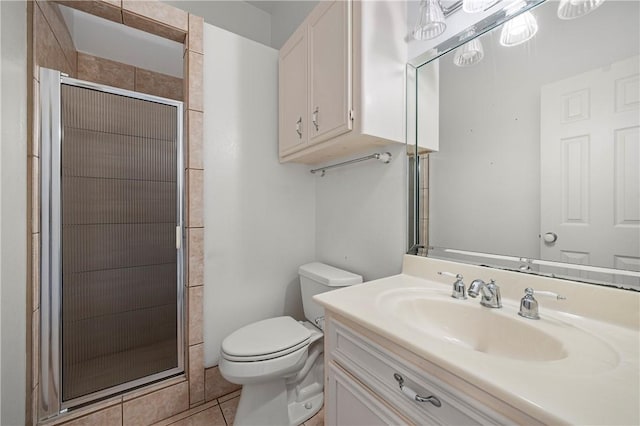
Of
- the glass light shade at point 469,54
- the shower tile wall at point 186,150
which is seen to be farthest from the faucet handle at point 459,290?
the shower tile wall at point 186,150

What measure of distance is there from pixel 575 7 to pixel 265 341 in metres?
1.64

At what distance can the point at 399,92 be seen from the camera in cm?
119

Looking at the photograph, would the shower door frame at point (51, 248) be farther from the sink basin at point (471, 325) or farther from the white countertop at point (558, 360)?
the sink basin at point (471, 325)

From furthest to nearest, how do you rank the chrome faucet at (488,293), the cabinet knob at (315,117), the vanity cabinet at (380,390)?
the cabinet knob at (315,117), the chrome faucet at (488,293), the vanity cabinet at (380,390)

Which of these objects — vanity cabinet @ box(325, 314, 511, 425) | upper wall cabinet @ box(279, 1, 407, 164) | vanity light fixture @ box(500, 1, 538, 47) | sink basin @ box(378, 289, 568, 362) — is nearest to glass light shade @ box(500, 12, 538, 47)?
vanity light fixture @ box(500, 1, 538, 47)

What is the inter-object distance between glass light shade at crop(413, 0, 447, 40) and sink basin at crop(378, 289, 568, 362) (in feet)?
3.38

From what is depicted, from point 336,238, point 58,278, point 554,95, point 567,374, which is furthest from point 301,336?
point 554,95

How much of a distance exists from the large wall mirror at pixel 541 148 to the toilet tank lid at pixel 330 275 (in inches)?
15.0

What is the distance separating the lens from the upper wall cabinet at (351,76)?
1.07 m

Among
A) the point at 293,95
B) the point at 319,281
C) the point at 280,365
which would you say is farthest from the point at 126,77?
the point at 280,365

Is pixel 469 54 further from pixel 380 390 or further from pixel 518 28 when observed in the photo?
pixel 380 390

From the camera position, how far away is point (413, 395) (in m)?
0.60

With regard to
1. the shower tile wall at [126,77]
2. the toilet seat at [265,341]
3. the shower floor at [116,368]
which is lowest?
the shower floor at [116,368]

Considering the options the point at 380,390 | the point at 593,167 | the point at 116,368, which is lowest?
the point at 116,368
